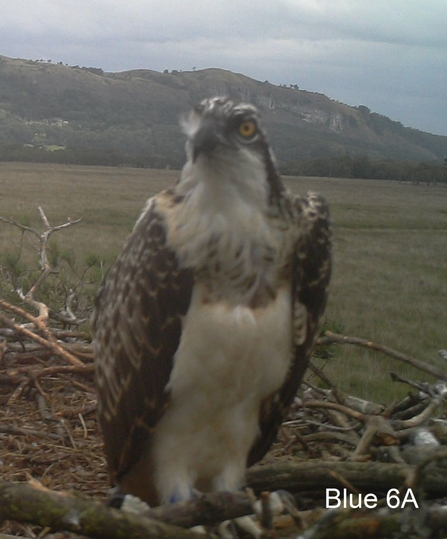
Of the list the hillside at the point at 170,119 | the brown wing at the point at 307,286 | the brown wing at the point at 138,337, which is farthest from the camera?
the hillside at the point at 170,119

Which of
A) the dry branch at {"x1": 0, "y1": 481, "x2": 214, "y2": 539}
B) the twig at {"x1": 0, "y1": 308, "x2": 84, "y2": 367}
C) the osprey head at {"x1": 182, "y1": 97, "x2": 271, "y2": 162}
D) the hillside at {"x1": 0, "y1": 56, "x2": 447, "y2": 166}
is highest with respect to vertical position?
the hillside at {"x1": 0, "y1": 56, "x2": 447, "y2": 166}

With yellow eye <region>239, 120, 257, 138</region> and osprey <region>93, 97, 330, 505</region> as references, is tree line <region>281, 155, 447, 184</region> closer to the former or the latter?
osprey <region>93, 97, 330, 505</region>

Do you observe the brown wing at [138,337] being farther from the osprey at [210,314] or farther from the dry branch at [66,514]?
the dry branch at [66,514]

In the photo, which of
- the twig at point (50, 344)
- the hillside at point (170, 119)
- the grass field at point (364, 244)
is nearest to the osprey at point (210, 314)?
the hillside at point (170, 119)

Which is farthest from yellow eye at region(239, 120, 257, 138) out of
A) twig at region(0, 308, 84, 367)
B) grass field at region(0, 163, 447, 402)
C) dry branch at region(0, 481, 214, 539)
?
twig at region(0, 308, 84, 367)

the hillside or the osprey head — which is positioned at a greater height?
the hillside

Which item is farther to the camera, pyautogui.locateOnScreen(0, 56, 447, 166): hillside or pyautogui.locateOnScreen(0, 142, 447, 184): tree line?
pyautogui.locateOnScreen(0, 142, 447, 184): tree line

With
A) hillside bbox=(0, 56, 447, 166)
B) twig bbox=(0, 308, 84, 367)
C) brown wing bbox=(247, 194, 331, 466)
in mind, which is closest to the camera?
brown wing bbox=(247, 194, 331, 466)

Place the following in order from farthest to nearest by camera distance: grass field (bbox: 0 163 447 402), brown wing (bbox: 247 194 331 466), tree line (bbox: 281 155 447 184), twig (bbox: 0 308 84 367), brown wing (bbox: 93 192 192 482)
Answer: tree line (bbox: 281 155 447 184) → grass field (bbox: 0 163 447 402) → twig (bbox: 0 308 84 367) → brown wing (bbox: 247 194 331 466) → brown wing (bbox: 93 192 192 482)
